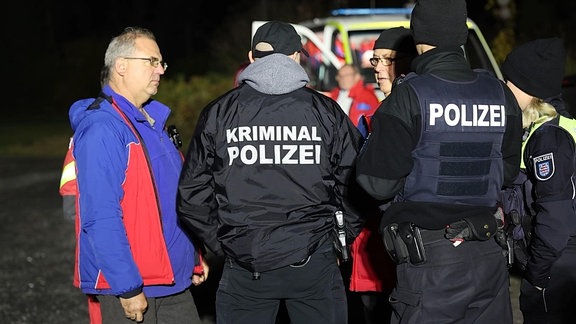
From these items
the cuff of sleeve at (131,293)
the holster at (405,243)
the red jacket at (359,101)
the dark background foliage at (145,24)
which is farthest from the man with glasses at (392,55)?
the dark background foliage at (145,24)

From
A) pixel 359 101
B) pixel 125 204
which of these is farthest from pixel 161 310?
pixel 359 101

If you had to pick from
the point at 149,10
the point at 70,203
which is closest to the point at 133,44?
the point at 70,203

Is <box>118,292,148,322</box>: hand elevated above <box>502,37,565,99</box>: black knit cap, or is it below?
below

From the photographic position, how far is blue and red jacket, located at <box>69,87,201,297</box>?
3.77 meters

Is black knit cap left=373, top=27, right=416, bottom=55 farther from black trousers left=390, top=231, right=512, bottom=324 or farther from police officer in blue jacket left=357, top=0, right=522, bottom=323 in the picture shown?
black trousers left=390, top=231, right=512, bottom=324

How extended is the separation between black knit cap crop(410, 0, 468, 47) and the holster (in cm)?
74

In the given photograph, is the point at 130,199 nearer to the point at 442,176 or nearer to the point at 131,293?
the point at 131,293

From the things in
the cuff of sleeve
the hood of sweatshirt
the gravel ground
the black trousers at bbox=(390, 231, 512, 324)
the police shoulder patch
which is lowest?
the gravel ground

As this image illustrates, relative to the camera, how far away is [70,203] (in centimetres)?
432

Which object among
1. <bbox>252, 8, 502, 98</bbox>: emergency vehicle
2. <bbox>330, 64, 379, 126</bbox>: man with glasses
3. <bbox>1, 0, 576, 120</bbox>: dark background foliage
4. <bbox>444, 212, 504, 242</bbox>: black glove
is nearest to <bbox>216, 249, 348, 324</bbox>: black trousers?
<bbox>444, 212, 504, 242</bbox>: black glove

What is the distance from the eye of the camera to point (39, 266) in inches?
333

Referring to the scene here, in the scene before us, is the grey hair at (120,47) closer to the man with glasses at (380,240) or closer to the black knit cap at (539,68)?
the man with glasses at (380,240)

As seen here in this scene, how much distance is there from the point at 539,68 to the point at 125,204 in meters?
1.89

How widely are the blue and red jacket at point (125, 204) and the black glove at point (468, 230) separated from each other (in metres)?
1.24
